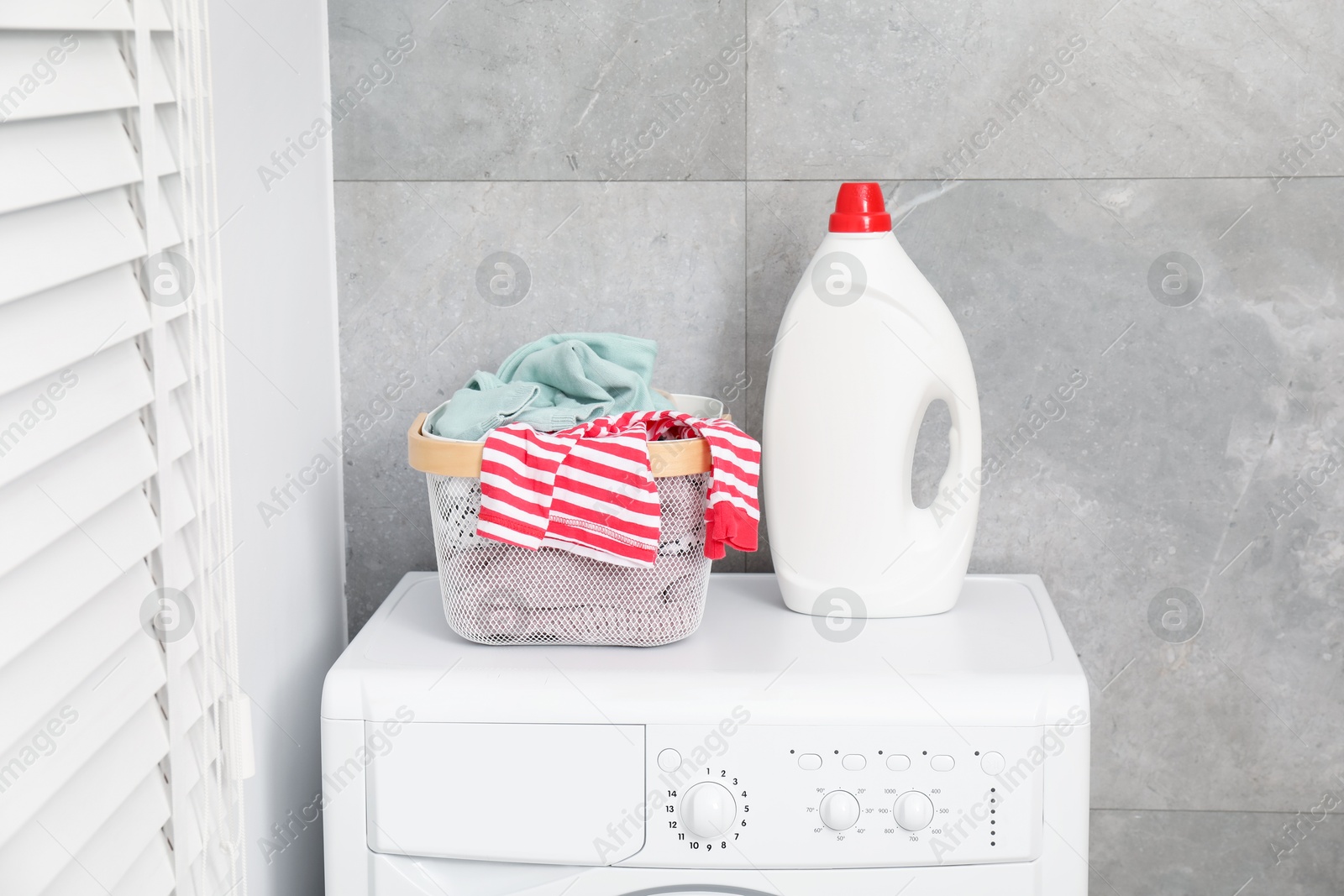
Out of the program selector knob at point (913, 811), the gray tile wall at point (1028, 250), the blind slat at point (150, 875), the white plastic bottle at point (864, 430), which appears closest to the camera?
the blind slat at point (150, 875)

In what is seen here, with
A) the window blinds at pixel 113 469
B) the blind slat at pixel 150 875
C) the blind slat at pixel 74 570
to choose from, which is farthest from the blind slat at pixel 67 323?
the blind slat at pixel 150 875

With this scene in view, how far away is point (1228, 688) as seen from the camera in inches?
48.0

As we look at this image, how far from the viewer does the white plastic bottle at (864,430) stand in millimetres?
1010

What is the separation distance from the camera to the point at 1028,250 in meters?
1.16

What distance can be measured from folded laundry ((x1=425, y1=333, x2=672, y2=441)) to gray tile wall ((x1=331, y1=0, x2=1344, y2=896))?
0.15 meters

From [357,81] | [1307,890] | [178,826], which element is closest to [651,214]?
[357,81]

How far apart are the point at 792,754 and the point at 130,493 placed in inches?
20.6

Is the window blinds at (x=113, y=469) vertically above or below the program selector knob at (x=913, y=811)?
above

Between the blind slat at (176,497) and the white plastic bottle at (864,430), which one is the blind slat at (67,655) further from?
the white plastic bottle at (864,430)

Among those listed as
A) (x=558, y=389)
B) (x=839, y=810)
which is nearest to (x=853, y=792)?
(x=839, y=810)

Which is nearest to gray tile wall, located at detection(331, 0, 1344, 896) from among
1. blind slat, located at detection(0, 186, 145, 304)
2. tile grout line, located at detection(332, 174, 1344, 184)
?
tile grout line, located at detection(332, 174, 1344, 184)

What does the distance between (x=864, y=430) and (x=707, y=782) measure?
340 millimetres

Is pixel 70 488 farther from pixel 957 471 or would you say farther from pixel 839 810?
pixel 957 471

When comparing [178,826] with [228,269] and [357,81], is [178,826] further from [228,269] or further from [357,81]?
[357,81]
